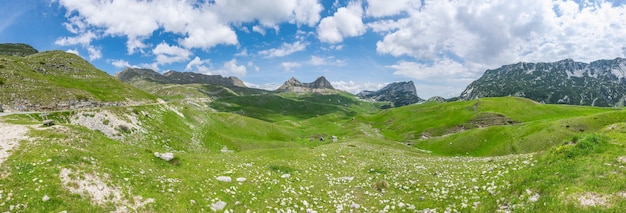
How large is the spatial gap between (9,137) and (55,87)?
5346 centimetres

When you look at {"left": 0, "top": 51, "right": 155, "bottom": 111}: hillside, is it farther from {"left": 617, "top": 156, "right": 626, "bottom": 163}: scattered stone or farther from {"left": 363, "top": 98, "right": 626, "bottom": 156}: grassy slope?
{"left": 363, "top": 98, "right": 626, "bottom": 156}: grassy slope

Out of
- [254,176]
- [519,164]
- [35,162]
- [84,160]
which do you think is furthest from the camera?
[254,176]

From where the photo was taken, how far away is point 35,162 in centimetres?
1772

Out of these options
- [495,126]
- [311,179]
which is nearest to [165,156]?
[311,179]

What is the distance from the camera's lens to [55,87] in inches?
2479

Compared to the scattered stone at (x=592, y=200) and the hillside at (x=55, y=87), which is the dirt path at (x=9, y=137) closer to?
the scattered stone at (x=592, y=200)

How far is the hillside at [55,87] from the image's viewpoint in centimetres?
5522

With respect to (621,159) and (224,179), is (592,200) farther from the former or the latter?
(224,179)

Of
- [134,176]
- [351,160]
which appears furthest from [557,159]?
[134,176]

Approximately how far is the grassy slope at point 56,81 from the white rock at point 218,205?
5834cm

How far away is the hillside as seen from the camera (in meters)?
55.2

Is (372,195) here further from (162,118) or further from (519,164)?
(162,118)

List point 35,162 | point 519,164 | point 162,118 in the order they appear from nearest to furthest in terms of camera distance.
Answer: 1. point 35,162
2. point 519,164
3. point 162,118

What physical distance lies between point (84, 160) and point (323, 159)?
23.5 metres
